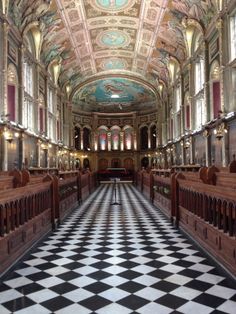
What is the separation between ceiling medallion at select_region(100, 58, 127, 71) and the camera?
33.8 meters

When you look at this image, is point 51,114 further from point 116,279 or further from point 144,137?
point 116,279

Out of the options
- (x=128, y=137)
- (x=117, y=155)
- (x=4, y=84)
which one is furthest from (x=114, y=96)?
(x=4, y=84)

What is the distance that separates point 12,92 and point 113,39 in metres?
12.8

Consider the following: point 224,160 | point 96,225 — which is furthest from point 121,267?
point 224,160

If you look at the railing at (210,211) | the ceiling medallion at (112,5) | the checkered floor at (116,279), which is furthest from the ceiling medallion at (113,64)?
the checkered floor at (116,279)

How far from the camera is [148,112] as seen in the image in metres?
44.8

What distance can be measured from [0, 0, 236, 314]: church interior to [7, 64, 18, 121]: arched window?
3.8 inches

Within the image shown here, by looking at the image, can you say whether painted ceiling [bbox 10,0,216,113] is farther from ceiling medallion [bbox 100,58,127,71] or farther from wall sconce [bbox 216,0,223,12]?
wall sconce [bbox 216,0,223,12]

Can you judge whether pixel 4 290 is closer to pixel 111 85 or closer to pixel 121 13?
pixel 121 13

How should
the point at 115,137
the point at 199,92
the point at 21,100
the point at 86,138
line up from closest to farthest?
the point at 21,100, the point at 199,92, the point at 86,138, the point at 115,137

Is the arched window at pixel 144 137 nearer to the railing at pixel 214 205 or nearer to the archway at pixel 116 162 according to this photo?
the archway at pixel 116 162

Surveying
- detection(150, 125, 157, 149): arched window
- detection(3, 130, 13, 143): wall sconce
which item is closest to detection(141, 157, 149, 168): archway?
detection(150, 125, 157, 149): arched window

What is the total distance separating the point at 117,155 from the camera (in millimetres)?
46219

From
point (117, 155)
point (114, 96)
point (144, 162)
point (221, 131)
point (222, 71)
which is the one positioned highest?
point (114, 96)
